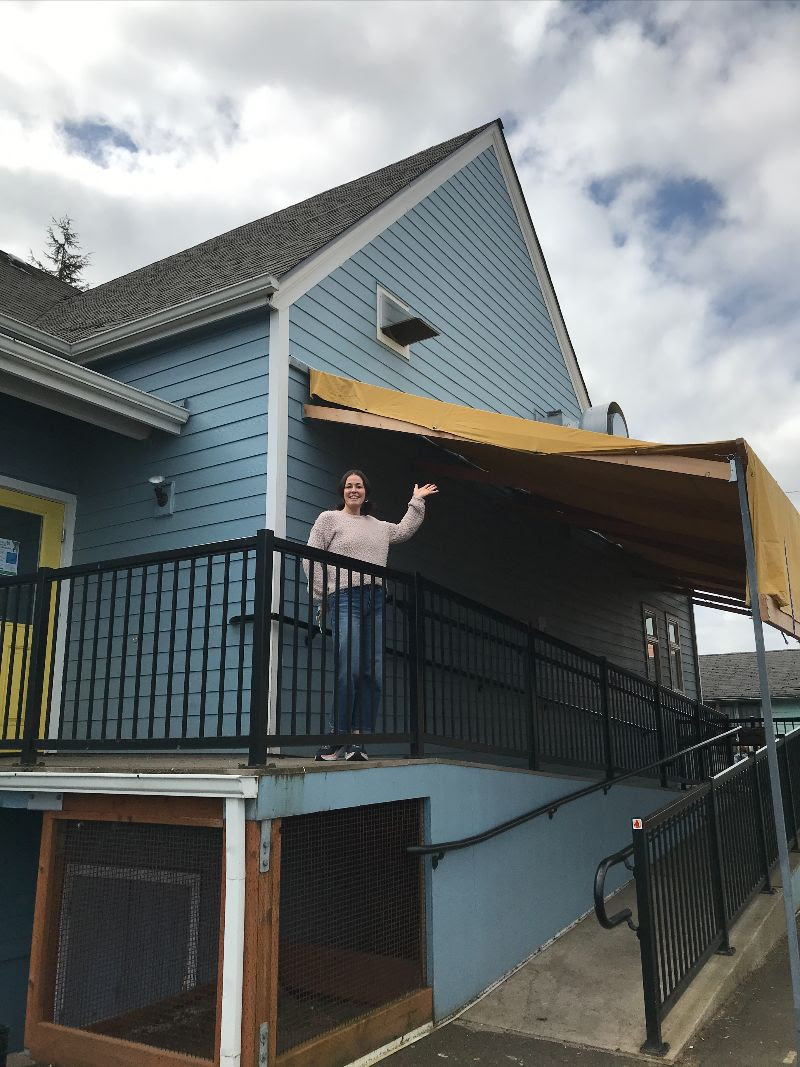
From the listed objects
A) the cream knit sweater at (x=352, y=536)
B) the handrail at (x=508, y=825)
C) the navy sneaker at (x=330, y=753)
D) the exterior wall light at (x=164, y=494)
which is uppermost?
the exterior wall light at (x=164, y=494)

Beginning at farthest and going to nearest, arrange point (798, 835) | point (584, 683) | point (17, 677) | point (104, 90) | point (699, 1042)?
point (104, 90)
point (798, 835)
point (584, 683)
point (17, 677)
point (699, 1042)

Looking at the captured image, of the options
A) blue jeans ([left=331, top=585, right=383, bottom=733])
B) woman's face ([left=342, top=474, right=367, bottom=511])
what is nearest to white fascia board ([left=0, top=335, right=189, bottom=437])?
woman's face ([left=342, top=474, right=367, bottom=511])

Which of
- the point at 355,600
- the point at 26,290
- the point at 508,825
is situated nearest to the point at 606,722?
the point at 508,825

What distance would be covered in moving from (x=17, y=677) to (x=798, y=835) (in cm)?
734

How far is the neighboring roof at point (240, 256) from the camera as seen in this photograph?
733cm

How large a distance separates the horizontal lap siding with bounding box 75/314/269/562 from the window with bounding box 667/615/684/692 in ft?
35.0

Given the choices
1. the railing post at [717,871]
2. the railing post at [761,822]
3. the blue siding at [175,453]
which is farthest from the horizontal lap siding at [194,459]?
the railing post at [761,822]

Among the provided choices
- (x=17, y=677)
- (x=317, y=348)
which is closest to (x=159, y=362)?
(x=317, y=348)

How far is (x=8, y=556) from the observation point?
6.43 meters

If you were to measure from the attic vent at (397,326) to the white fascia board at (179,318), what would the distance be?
5.80 ft

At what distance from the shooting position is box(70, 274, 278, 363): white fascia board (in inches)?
244

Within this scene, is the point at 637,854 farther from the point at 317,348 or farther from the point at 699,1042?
the point at 317,348

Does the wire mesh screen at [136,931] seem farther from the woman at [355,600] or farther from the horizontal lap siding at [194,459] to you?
the horizontal lap siding at [194,459]

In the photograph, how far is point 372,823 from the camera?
14.3 feet
